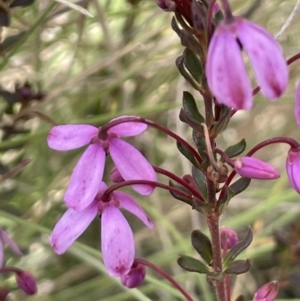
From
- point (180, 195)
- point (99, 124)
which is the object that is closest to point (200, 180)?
point (180, 195)

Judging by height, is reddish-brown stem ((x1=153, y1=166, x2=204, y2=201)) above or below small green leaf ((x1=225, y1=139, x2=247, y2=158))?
below

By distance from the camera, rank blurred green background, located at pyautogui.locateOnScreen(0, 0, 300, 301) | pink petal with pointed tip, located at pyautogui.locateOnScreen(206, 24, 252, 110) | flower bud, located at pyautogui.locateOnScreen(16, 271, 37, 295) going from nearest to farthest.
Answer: pink petal with pointed tip, located at pyautogui.locateOnScreen(206, 24, 252, 110)
flower bud, located at pyautogui.locateOnScreen(16, 271, 37, 295)
blurred green background, located at pyautogui.locateOnScreen(0, 0, 300, 301)

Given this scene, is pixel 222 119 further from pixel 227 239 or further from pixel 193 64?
pixel 227 239

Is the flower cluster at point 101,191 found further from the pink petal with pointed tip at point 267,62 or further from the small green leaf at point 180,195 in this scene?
the pink petal with pointed tip at point 267,62

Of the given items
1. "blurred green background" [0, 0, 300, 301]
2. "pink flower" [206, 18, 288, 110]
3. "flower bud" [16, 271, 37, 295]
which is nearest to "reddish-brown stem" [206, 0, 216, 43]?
"pink flower" [206, 18, 288, 110]

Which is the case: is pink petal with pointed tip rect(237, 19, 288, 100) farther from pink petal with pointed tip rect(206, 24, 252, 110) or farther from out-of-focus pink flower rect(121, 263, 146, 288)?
out-of-focus pink flower rect(121, 263, 146, 288)

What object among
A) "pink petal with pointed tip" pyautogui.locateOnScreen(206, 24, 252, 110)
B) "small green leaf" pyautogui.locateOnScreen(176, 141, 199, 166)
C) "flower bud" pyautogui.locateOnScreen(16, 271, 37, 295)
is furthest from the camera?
"flower bud" pyautogui.locateOnScreen(16, 271, 37, 295)

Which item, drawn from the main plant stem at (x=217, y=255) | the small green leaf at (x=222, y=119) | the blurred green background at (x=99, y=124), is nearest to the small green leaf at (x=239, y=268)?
the main plant stem at (x=217, y=255)
